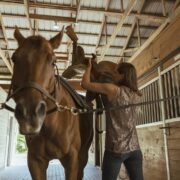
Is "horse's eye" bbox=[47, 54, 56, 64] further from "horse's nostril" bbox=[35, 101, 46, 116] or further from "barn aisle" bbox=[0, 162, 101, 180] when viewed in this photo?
"barn aisle" bbox=[0, 162, 101, 180]

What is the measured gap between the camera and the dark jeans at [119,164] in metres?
1.72

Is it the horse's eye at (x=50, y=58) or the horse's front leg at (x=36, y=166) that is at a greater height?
the horse's eye at (x=50, y=58)

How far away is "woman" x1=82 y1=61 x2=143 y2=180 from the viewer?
172 centimetres

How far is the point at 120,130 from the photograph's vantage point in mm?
1737

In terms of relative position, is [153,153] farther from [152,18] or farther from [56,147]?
[56,147]

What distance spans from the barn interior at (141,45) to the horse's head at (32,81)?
89 centimetres

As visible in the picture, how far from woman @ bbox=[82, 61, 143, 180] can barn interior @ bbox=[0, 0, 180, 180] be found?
24 centimetres

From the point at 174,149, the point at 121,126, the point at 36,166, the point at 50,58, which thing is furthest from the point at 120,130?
the point at 174,149

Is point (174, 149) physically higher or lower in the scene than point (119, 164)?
higher

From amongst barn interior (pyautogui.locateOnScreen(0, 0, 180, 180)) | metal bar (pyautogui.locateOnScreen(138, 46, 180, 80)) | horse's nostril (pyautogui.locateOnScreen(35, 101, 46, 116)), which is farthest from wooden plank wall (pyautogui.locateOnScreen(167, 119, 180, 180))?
horse's nostril (pyautogui.locateOnScreen(35, 101, 46, 116))

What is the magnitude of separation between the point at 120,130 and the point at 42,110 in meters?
0.71

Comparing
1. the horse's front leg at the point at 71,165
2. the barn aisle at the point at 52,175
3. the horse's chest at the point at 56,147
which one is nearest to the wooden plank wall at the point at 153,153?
the barn aisle at the point at 52,175

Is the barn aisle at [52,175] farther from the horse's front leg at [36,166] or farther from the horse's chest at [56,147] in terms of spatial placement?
the horse's chest at [56,147]

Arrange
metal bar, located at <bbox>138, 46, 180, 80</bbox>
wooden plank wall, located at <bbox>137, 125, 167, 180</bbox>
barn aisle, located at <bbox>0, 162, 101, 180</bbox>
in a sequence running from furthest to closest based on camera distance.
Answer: barn aisle, located at <bbox>0, 162, 101, 180</bbox> → wooden plank wall, located at <bbox>137, 125, 167, 180</bbox> → metal bar, located at <bbox>138, 46, 180, 80</bbox>
